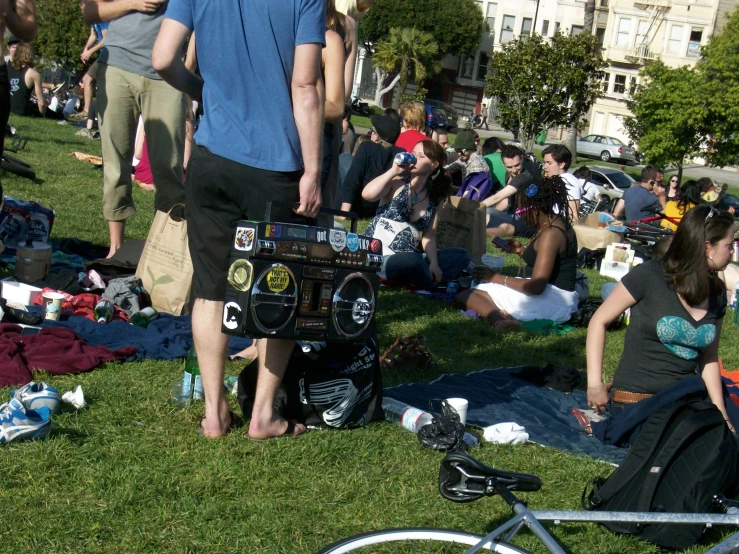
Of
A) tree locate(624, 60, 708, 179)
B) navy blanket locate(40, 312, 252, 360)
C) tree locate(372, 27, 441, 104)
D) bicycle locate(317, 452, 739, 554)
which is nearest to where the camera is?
bicycle locate(317, 452, 739, 554)

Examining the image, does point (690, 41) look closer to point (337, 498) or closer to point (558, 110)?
point (558, 110)

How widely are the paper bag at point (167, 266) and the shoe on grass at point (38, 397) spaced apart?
205 cm

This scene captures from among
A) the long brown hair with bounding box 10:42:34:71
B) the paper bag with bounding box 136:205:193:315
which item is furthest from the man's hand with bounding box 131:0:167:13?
the long brown hair with bounding box 10:42:34:71

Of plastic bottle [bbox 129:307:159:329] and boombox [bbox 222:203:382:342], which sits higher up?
boombox [bbox 222:203:382:342]

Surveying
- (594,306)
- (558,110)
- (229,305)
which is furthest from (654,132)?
(229,305)

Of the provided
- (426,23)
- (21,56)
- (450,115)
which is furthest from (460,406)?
(426,23)

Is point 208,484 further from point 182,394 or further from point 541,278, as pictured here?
point 541,278

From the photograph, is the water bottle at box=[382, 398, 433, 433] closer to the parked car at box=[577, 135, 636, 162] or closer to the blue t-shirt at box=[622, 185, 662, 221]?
the blue t-shirt at box=[622, 185, 662, 221]

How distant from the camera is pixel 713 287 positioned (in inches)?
185

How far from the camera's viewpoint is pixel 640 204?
1405cm

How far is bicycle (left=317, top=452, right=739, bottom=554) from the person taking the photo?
7.42 feet

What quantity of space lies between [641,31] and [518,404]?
60100mm

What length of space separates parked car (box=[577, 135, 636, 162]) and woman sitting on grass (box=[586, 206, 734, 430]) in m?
43.3

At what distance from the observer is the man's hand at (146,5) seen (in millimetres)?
6098
